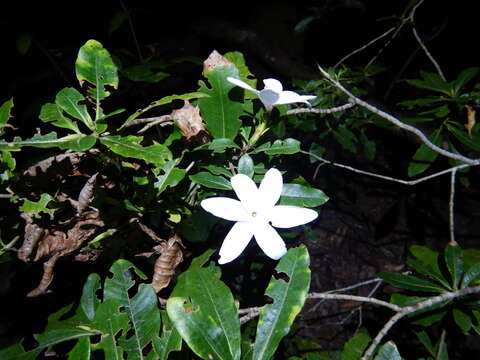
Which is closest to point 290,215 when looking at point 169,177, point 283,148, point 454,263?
point 283,148

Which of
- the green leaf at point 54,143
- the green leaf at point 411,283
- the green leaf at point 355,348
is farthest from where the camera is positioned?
the green leaf at point 411,283

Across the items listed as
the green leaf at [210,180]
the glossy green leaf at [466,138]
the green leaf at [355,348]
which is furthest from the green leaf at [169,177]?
the glossy green leaf at [466,138]

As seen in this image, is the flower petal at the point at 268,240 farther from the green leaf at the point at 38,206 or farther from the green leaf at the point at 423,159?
the green leaf at the point at 423,159

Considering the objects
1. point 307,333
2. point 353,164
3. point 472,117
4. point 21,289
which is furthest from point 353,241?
point 21,289

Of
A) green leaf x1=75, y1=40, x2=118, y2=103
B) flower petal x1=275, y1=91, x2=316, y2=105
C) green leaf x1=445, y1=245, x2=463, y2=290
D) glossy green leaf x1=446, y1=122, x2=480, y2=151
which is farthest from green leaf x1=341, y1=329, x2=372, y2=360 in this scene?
green leaf x1=75, y1=40, x2=118, y2=103

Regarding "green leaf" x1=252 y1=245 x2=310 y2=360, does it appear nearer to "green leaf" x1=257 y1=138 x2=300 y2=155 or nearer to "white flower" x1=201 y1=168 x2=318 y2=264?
"white flower" x1=201 y1=168 x2=318 y2=264

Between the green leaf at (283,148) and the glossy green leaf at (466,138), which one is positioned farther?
the glossy green leaf at (466,138)
